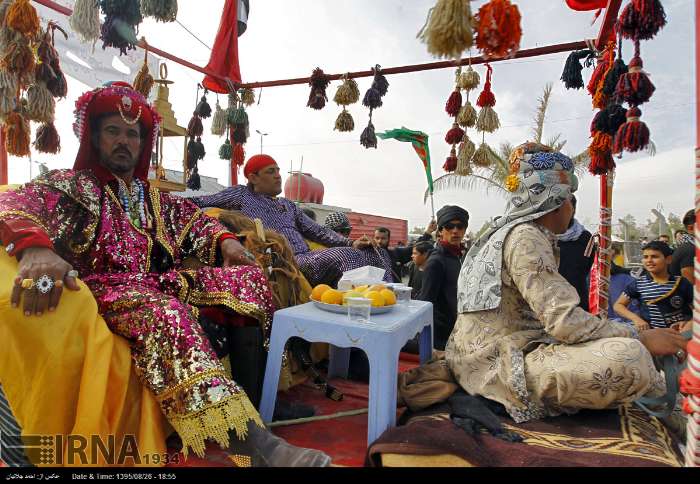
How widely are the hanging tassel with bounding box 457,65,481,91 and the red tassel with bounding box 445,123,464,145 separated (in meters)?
0.53

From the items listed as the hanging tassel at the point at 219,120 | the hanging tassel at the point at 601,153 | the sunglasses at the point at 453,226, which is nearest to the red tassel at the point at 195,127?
the hanging tassel at the point at 219,120

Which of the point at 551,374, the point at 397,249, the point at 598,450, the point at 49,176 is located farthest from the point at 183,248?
the point at 397,249

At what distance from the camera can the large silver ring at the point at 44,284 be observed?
144cm

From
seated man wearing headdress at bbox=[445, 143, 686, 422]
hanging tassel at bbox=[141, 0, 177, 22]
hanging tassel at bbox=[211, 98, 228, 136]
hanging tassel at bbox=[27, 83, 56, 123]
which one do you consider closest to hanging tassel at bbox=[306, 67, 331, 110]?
hanging tassel at bbox=[211, 98, 228, 136]

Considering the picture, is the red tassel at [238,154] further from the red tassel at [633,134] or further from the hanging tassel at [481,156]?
the red tassel at [633,134]

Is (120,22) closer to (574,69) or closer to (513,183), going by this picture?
(513,183)

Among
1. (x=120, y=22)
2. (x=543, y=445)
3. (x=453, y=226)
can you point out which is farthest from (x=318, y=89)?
(x=543, y=445)

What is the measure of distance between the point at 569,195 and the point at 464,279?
622 millimetres

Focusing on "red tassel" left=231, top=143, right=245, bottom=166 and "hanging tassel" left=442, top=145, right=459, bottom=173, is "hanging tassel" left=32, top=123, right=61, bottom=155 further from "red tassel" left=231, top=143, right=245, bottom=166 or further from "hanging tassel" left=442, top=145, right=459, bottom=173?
"hanging tassel" left=442, top=145, right=459, bottom=173

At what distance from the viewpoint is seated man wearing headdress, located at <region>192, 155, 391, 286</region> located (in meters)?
3.84

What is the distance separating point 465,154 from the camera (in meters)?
5.53

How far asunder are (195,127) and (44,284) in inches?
165

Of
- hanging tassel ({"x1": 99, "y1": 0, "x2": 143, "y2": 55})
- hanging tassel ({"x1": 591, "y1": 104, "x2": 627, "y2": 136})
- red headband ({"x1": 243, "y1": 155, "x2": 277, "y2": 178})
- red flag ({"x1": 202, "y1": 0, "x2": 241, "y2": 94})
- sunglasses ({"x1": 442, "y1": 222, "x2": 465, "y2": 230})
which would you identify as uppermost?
red flag ({"x1": 202, "y1": 0, "x2": 241, "y2": 94})

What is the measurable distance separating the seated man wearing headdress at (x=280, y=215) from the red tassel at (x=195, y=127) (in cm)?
136
